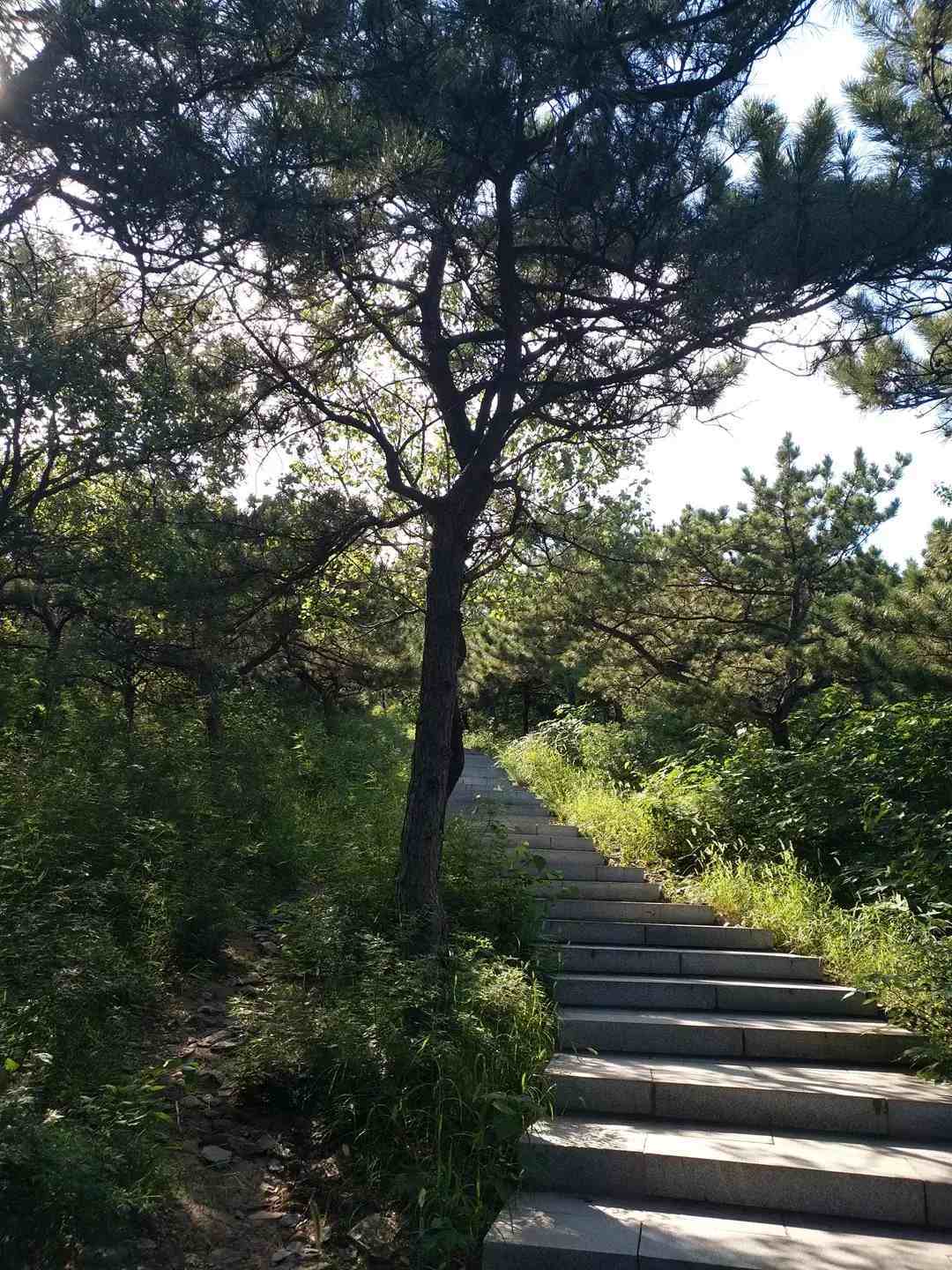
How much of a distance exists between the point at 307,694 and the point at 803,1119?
10105 mm

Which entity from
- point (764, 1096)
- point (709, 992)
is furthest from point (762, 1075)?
point (709, 992)

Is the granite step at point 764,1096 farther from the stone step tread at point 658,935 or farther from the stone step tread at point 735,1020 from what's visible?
the stone step tread at point 658,935

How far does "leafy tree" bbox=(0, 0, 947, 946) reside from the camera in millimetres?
4848

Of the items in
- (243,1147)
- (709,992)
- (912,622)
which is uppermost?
(912,622)

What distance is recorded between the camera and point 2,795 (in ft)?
22.9

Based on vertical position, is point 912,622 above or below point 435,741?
above

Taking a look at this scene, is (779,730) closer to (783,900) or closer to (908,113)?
(783,900)

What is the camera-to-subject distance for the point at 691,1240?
12.8ft

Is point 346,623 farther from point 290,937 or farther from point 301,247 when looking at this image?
point 301,247

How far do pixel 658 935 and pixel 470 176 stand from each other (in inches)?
210

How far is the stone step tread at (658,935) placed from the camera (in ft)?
23.2

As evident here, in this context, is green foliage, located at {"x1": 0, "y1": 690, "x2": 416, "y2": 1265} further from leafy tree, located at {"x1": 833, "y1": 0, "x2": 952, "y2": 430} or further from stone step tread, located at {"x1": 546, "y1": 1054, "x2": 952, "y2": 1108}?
leafy tree, located at {"x1": 833, "y1": 0, "x2": 952, "y2": 430}

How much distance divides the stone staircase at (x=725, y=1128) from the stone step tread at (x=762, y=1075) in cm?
2

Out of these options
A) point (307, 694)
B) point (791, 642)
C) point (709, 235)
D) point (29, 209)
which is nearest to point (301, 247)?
point (29, 209)
